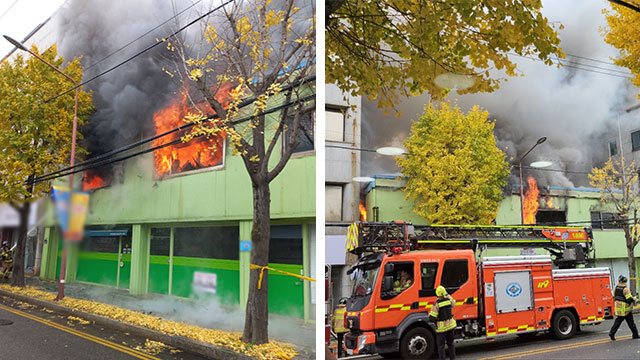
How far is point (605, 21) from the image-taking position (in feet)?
7.72

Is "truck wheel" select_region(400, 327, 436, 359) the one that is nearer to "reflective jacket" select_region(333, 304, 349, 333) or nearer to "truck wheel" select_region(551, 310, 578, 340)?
"reflective jacket" select_region(333, 304, 349, 333)

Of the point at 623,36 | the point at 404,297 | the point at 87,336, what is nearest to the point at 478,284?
the point at 404,297

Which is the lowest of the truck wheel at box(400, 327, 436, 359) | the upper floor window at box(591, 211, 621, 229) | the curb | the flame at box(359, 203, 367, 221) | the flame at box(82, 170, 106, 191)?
the truck wheel at box(400, 327, 436, 359)

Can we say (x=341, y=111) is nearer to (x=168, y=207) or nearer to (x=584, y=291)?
(x=168, y=207)

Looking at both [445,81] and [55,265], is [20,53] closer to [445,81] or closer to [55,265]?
[55,265]

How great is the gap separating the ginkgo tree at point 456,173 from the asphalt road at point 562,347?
61 cm

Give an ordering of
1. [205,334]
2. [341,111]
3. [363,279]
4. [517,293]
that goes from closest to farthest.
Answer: [205,334] → [517,293] → [341,111] → [363,279]

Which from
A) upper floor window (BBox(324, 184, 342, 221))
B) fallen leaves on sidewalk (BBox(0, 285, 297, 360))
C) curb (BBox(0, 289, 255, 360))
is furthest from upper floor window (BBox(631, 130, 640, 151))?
curb (BBox(0, 289, 255, 360))

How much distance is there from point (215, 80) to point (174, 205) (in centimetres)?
65

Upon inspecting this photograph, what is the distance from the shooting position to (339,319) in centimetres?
239

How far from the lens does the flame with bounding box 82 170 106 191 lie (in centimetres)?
230

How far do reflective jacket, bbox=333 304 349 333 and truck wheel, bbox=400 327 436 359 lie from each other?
332 millimetres

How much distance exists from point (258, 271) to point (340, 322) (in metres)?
0.64

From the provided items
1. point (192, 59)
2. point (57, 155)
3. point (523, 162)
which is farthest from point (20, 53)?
point (523, 162)
